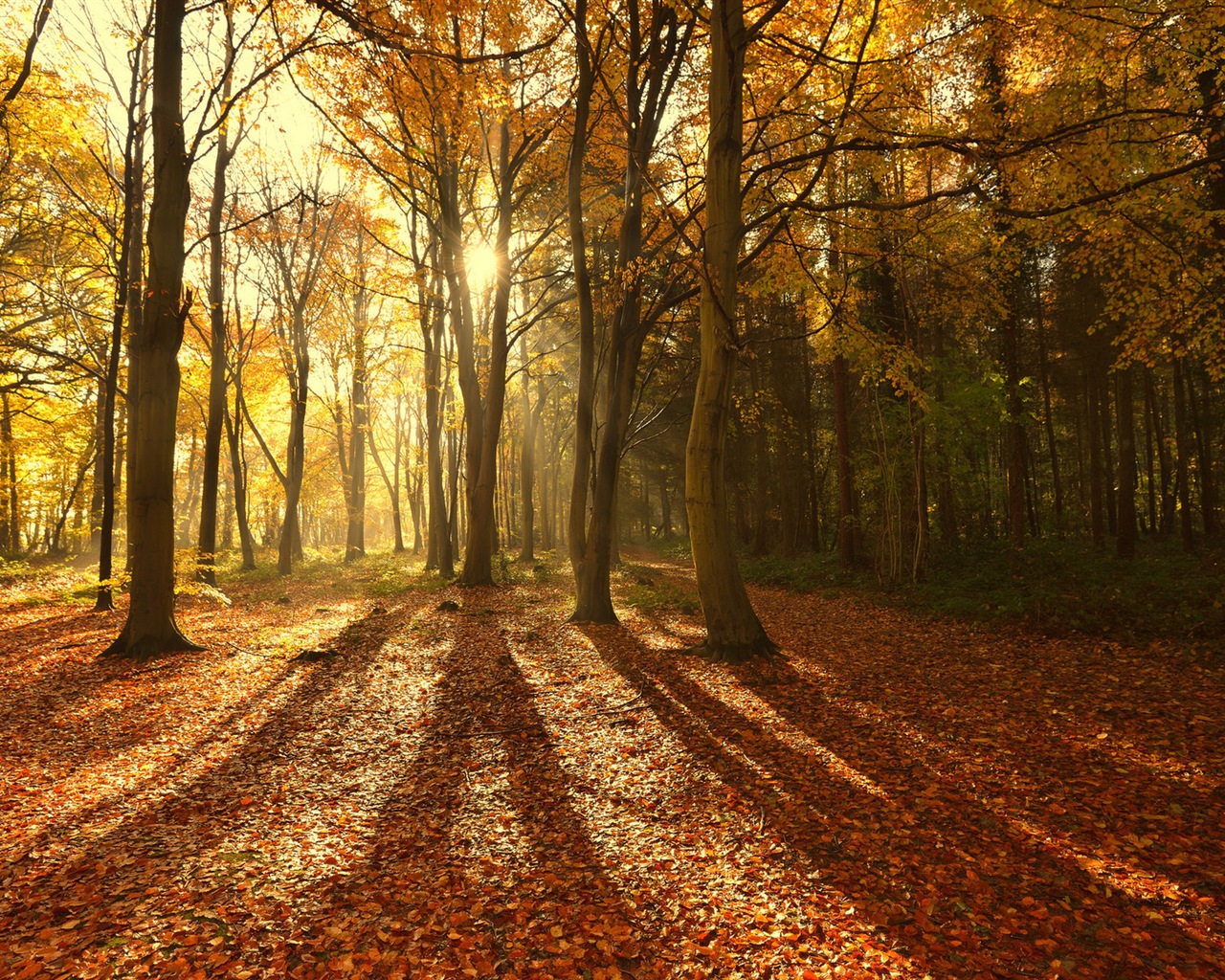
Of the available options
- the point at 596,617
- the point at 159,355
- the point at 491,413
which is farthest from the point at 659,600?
the point at 159,355

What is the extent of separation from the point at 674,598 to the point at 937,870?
34.3 ft

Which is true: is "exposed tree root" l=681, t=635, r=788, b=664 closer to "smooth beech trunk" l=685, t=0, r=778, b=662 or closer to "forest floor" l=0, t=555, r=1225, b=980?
"smooth beech trunk" l=685, t=0, r=778, b=662

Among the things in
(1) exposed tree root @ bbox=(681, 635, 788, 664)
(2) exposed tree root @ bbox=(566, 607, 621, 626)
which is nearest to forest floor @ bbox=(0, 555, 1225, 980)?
(1) exposed tree root @ bbox=(681, 635, 788, 664)

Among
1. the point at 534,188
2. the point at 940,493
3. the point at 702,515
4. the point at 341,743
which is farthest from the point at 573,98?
the point at 940,493

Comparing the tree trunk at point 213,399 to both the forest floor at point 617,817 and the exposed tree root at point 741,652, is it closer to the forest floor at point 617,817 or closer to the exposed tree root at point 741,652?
the forest floor at point 617,817

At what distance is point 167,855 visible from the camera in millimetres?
3818

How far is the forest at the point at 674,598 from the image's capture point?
11.2 feet

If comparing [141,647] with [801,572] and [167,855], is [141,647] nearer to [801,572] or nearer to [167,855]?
[167,855]

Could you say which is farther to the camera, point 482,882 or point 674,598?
point 674,598

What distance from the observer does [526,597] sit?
1484 cm

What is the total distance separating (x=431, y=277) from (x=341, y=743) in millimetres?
17614

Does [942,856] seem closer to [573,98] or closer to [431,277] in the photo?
[573,98]

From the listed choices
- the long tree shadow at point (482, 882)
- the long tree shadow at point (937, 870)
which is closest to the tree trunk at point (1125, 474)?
the long tree shadow at point (937, 870)

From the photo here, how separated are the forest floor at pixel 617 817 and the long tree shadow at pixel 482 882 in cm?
2
